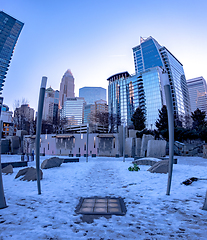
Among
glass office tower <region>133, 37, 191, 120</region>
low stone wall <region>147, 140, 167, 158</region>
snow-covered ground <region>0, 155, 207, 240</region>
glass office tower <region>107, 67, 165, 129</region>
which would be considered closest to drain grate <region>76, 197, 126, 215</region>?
snow-covered ground <region>0, 155, 207, 240</region>

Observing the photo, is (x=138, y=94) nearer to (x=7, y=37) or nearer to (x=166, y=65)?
(x=166, y=65)

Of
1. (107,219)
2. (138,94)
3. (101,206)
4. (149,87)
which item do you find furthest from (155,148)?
(138,94)

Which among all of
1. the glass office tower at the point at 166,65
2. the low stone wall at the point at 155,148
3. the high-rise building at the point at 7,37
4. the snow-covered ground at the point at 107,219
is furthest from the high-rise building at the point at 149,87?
the high-rise building at the point at 7,37

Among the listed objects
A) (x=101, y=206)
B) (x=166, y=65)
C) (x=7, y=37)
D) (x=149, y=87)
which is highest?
(x=7, y=37)

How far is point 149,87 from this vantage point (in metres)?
95.9

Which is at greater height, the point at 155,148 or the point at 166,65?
the point at 166,65

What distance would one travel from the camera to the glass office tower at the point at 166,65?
10417 centimetres

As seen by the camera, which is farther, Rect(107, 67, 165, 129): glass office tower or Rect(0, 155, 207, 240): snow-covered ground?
Rect(107, 67, 165, 129): glass office tower

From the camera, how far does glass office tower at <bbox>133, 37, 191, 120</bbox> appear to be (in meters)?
104

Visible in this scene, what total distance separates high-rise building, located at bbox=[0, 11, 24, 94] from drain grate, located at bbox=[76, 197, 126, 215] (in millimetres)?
144342

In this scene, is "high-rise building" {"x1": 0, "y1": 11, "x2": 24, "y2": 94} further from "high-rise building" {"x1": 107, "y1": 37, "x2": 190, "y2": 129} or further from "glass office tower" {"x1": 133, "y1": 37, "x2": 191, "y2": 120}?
"glass office tower" {"x1": 133, "y1": 37, "x2": 191, "y2": 120}

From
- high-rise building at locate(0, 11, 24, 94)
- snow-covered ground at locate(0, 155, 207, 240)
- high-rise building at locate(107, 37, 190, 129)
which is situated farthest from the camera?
high-rise building at locate(0, 11, 24, 94)

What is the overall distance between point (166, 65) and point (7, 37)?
139m

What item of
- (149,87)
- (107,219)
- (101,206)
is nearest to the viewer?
(107,219)
